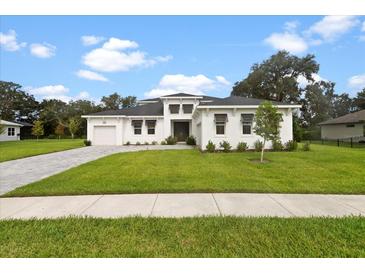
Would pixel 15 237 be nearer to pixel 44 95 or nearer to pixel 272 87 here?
pixel 272 87

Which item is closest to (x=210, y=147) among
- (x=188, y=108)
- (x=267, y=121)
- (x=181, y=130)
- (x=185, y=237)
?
(x=267, y=121)

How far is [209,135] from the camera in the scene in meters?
17.2

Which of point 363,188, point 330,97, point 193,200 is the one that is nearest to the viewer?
point 193,200

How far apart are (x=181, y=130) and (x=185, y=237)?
898 inches

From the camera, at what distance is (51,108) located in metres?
47.1

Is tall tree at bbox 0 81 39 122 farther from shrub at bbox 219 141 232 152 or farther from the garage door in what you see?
shrub at bbox 219 141 232 152

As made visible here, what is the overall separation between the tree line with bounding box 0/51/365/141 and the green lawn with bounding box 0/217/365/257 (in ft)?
114

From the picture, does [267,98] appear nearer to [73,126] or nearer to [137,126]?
[137,126]

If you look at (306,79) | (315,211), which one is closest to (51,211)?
(315,211)

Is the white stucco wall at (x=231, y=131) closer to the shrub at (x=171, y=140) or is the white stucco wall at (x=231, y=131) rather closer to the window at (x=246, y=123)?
the window at (x=246, y=123)

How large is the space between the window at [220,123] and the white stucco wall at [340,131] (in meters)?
19.5

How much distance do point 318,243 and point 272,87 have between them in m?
41.3

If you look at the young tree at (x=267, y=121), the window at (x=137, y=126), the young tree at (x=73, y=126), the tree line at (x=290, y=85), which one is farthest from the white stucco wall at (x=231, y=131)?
the young tree at (x=73, y=126)

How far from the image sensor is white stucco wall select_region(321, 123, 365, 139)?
28.3 meters
